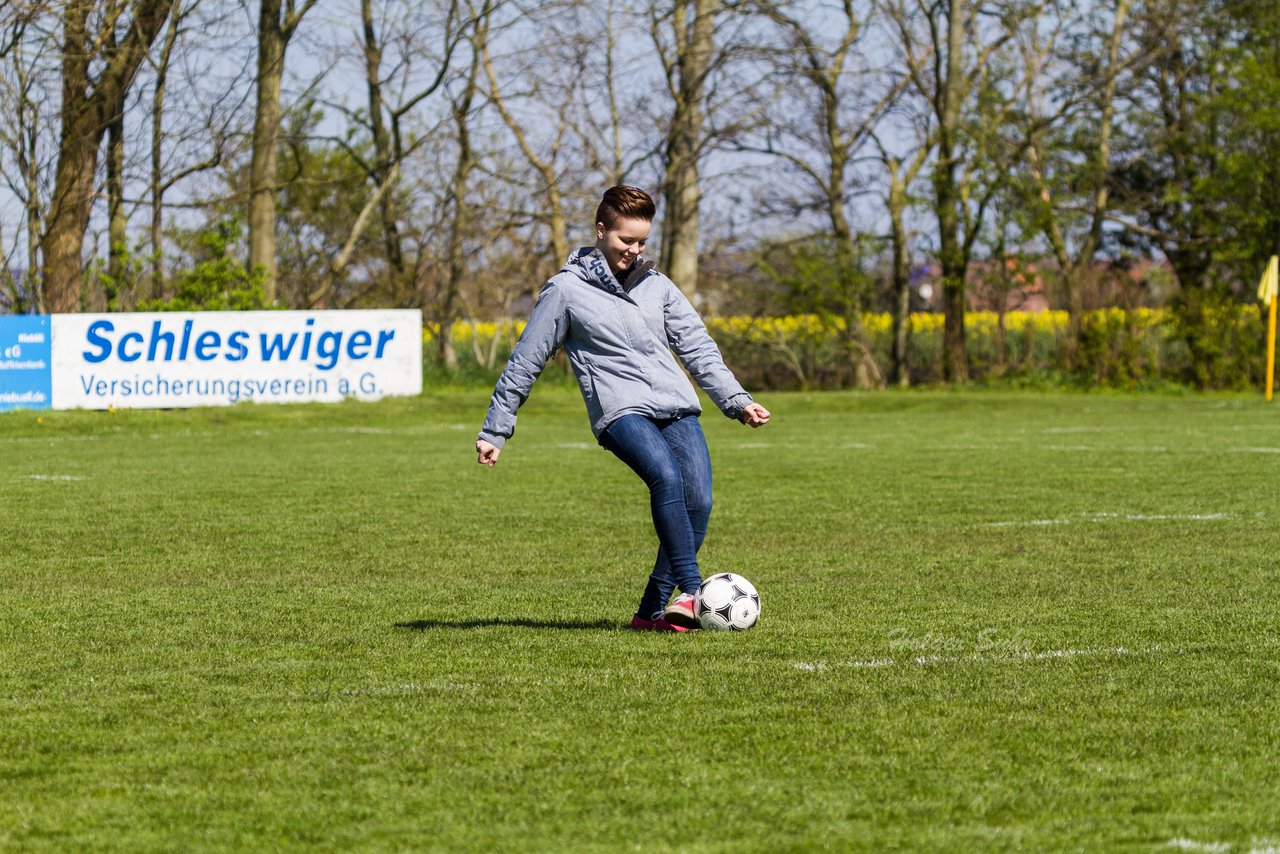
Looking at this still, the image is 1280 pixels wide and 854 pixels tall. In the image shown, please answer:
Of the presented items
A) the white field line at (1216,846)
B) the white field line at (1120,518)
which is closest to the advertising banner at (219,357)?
the white field line at (1120,518)

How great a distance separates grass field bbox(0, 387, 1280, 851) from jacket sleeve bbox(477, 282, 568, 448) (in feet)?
2.86

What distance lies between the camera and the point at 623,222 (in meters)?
6.91

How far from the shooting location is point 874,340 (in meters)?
47.2

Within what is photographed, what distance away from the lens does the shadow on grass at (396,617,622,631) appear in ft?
24.6

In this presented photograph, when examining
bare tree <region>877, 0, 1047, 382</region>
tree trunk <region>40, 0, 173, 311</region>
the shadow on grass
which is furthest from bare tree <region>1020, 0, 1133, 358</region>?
the shadow on grass

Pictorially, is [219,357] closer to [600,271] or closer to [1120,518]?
[1120,518]

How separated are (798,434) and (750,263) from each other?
2505 cm

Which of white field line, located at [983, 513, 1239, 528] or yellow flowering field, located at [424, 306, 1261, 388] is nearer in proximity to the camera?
white field line, located at [983, 513, 1239, 528]

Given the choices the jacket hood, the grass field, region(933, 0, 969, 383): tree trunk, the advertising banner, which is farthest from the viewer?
region(933, 0, 969, 383): tree trunk

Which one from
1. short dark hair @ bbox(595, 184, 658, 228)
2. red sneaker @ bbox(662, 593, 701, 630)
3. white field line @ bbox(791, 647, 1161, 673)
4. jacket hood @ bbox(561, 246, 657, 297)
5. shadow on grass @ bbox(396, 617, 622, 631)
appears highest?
short dark hair @ bbox(595, 184, 658, 228)

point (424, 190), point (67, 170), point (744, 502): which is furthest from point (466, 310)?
point (744, 502)

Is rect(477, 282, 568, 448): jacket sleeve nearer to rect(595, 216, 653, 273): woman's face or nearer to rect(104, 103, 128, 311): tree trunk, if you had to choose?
rect(595, 216, 653, 273): woman's face

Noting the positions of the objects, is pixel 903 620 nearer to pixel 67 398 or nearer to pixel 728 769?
pixel 728 769

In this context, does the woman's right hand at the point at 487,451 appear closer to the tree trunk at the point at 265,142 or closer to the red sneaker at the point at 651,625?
the red sneaker at the point at 651,625
